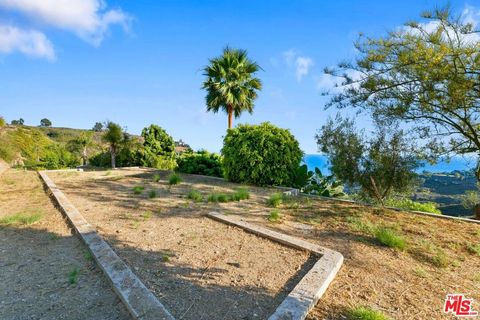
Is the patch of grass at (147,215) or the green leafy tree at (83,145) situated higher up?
the green leafy tree at (83,145)

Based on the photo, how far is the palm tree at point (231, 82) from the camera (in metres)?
15.2

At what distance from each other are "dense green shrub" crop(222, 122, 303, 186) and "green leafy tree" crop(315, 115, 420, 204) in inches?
68.0

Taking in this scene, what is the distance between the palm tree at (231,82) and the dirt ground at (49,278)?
12091 millimetres

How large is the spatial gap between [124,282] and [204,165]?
7.85m

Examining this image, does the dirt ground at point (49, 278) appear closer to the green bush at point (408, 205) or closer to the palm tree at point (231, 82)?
the green bush at point (408, 205)

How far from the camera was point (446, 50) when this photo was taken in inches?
143

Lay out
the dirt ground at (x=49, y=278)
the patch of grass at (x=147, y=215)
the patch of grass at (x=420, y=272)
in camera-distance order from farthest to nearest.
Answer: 1. the patch of grass at (x=147, y=215)
2. the patch of grass at (x=420, y=272)
3. the dirt ground at (x=49, y=278)

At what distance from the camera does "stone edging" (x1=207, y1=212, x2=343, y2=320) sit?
1.86 metres

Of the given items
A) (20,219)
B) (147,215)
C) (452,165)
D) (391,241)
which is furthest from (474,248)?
(20,219)

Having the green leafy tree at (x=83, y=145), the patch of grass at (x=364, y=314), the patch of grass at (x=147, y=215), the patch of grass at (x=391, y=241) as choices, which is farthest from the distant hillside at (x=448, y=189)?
the green leafy tree at (x=83, y=145)

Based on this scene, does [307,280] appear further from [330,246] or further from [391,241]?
[391,241]

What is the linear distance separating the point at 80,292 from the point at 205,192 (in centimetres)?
415

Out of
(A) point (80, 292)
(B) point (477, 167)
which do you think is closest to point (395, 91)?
(B) point (477, 167)

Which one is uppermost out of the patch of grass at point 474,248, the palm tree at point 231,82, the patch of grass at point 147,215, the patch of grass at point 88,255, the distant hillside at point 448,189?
the palm tree at point 231,82
